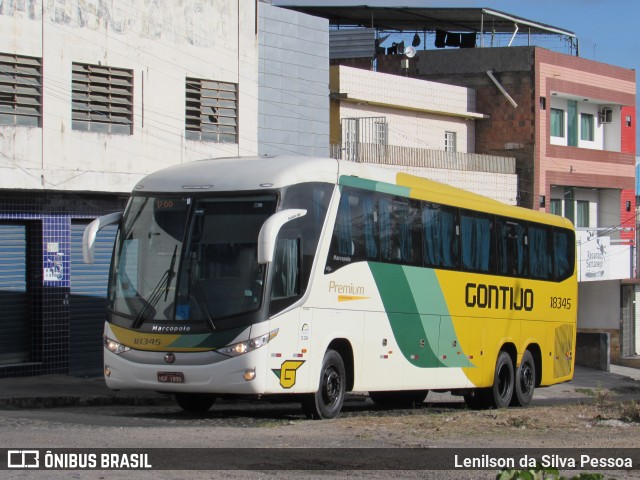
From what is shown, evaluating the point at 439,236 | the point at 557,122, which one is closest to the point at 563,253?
the point at 439,236

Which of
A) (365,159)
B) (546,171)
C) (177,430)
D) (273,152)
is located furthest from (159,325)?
(546,171)

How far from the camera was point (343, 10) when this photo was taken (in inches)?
1817

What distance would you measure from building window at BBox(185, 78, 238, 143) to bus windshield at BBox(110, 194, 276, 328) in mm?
10104

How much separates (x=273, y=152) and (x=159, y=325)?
524 inches

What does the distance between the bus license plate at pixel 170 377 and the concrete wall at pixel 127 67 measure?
26.3 feet

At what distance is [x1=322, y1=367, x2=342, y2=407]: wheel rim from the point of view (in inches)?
593

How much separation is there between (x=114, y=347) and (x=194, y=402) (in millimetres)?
2181

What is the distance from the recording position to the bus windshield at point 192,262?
13992 mm

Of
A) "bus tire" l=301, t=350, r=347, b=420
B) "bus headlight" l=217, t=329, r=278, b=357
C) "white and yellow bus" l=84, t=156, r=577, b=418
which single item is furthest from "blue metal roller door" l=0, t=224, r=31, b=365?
"bus headlight" l=217, t=329, r=278, b=357

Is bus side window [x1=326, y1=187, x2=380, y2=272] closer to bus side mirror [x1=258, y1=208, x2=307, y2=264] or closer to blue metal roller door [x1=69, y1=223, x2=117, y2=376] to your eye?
bus side mirror [x1=258, y1=208, x2=307, y2=264]

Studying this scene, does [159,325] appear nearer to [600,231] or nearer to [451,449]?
[451,449]

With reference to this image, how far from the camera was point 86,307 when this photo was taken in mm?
22656

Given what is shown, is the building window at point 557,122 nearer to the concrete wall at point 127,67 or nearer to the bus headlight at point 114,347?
the concrete wall at point 127,67

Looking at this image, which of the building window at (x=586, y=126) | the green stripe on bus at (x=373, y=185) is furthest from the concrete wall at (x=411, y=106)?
the green stripe on bus at (x=373, y=185)
